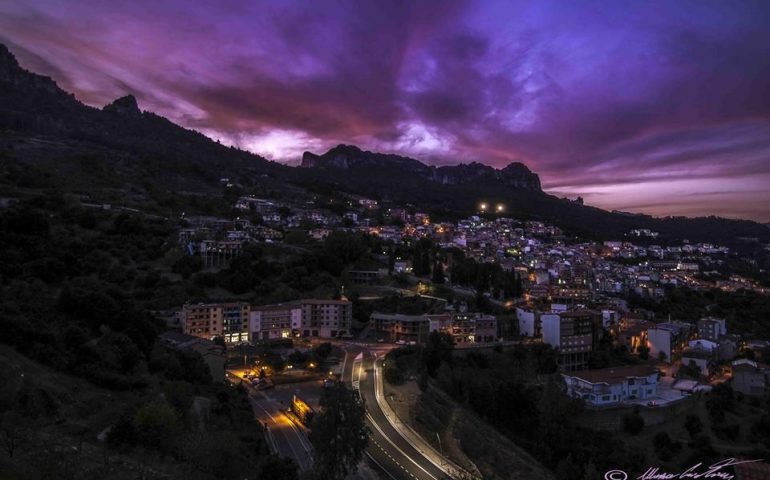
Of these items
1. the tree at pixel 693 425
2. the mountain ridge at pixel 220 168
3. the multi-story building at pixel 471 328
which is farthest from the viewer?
the mountain ridge at pixel 220 168

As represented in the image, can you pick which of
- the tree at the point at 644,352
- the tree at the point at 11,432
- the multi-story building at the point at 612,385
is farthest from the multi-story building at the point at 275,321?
the tree at the point at 644,352

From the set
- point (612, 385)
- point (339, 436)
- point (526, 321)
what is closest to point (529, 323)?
point (526, 321)

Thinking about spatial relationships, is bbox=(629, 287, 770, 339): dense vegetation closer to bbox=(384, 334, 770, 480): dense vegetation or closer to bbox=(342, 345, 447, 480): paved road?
bbox=(384, 334, 770, 480): dense vegetation

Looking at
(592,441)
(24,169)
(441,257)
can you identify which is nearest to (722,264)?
(441,257)

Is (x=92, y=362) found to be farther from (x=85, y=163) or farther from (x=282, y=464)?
(x=85, y=163)

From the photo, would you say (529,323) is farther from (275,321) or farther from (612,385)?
(275,321)

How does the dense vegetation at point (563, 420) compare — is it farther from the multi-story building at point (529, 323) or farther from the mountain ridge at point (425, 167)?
the mountain ridge at point (425, 167)
